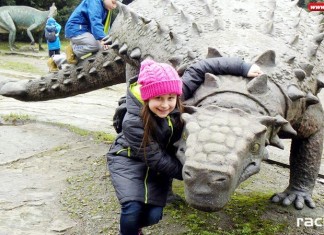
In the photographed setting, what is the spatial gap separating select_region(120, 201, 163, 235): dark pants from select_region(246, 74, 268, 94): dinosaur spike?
2.89 ft

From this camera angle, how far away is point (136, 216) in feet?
8.96

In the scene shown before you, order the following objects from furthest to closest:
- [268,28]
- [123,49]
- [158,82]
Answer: [123,49]
[268,28]
[158,82]

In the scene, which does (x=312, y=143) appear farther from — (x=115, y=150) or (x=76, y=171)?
(x=76, y=171)

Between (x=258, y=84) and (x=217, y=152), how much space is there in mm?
582

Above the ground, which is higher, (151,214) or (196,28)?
(196,28)

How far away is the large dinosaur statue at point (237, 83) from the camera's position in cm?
211

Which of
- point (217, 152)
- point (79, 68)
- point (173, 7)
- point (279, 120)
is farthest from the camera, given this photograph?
point (79, 68)

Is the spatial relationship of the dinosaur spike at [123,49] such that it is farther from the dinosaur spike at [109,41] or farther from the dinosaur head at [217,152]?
the dinosaur head at [217,152]

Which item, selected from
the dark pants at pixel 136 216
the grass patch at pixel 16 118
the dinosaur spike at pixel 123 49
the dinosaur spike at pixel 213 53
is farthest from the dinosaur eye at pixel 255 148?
the grass patch at pixel 16 118

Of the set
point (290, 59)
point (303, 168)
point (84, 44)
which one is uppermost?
point (290, 59)

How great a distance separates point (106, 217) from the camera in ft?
11.0

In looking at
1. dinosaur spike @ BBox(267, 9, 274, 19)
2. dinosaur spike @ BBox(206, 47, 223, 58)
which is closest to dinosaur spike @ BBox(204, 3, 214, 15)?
dinosaur spike @ BBox(267, 9, 274, 19)

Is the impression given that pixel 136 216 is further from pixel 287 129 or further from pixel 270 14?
pixel 270 14

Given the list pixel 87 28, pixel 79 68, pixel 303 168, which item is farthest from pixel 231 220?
pixel 87 28
